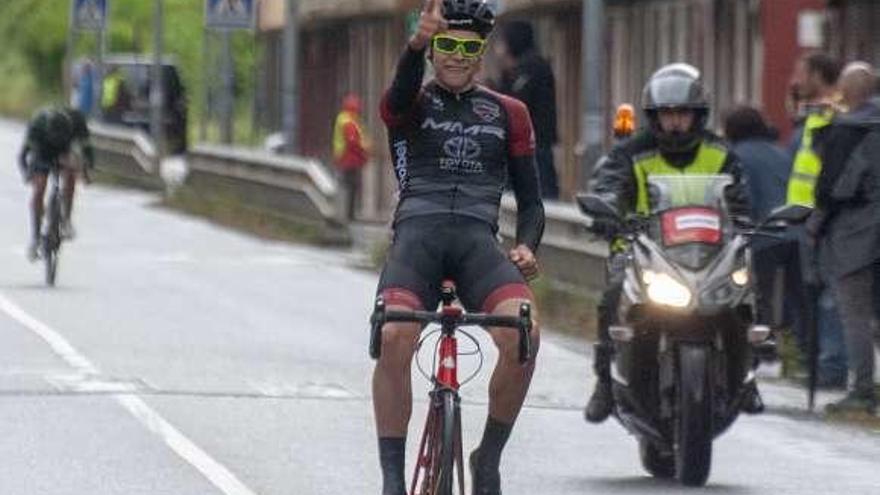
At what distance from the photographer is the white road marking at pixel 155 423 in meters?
12.6

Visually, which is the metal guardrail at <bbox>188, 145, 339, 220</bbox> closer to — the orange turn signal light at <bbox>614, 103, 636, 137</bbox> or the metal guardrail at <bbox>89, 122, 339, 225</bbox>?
the metal guardrail at <bbox>89, 122, 339, 225</bbox>

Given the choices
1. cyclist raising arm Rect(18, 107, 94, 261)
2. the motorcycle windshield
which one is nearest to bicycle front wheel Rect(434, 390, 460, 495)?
the motorcycle windshield

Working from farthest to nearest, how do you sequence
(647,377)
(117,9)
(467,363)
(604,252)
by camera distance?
1. (117,9)
2. (604,252)
3. (467,363)
4. (647,377)

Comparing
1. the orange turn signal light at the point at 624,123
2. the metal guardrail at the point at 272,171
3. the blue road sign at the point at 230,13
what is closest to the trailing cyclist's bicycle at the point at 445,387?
the orange turn signal light at the point at 624,123

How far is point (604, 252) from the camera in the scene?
861 inches

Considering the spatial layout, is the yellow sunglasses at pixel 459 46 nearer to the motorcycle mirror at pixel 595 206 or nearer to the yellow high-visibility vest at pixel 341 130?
the motorcycle mirror at pixel 595 206

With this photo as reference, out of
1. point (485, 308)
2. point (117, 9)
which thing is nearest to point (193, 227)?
point (485, 308)

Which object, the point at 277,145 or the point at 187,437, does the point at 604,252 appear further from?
the point at 277,145

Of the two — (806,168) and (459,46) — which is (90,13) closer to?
(806,168)

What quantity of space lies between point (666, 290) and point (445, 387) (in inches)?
117

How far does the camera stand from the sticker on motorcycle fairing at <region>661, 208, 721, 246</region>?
12.9 meters

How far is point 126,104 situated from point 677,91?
1905 inches

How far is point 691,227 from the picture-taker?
12906mm

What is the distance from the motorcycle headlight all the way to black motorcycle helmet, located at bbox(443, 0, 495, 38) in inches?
107
